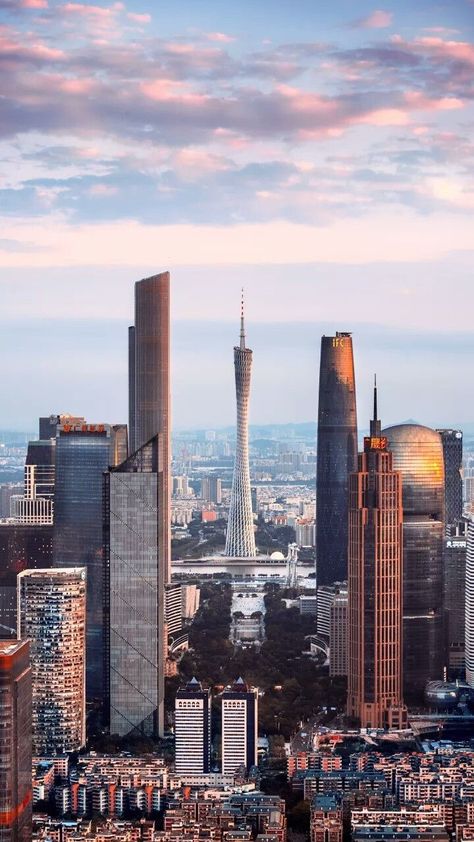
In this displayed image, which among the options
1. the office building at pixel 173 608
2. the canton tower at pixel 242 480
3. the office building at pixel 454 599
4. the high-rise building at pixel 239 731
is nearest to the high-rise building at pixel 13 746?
the high-rise building at pixel 239 731

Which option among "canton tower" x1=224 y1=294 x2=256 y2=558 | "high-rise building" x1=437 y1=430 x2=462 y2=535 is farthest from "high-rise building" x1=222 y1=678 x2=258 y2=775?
"canton tower" x1=224 y1=294 x2=256 y2=558

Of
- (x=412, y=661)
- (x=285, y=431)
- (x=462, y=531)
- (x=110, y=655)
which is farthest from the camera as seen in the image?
(x=285, y=431)

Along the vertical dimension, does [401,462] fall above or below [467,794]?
above

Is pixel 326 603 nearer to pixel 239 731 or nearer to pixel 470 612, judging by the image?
pixel 470 612

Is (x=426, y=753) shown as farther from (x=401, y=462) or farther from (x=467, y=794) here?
(x=401, y=462)

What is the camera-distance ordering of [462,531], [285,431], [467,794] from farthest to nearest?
[285,431], [462,531], [467,794]

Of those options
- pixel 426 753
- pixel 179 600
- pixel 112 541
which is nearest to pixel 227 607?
pixel 179 600

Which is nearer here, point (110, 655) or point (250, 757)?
point (250, 757)

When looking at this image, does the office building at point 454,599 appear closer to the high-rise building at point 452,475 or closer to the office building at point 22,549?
the high-rise building at point 452,475
